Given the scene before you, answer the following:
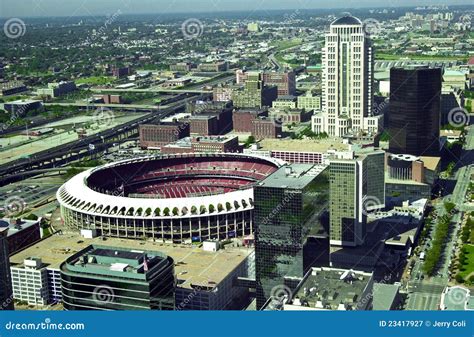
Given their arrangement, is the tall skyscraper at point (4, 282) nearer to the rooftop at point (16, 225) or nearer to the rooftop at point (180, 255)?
the rooftop at point (180, 255)

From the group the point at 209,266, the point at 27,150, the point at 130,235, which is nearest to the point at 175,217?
the point at 130,235

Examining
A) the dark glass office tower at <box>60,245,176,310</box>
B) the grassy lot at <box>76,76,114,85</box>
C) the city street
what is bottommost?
the city street

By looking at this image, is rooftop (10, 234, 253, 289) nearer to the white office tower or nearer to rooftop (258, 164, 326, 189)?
rooftop (258, 164, 326, 189)

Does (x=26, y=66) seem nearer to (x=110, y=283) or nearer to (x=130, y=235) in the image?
(x=130, y=235)

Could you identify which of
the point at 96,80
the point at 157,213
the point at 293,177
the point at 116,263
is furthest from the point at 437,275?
the point at 96,80

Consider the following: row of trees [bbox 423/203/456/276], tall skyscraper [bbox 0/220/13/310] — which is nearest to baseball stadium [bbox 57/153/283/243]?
row of trees [bbox 423/203/456/276]

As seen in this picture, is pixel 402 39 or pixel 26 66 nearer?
pixel 26 66
